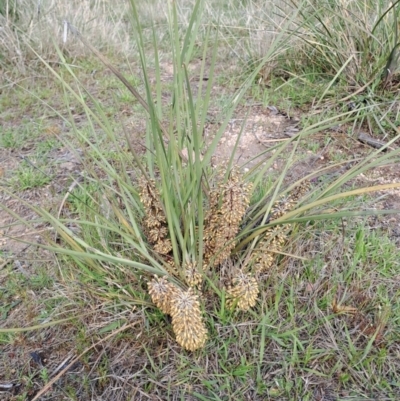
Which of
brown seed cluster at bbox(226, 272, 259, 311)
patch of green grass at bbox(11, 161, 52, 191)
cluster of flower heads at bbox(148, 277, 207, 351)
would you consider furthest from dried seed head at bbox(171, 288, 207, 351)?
patch of green grass at bbox(11, 161, 52, 191)

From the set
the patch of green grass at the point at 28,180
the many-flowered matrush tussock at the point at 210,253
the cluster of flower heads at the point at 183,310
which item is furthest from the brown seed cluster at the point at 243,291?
the patch of green grass at the point at 28,180

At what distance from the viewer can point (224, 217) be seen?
1.03 m

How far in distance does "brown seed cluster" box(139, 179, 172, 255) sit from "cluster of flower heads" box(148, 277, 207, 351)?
0.12m

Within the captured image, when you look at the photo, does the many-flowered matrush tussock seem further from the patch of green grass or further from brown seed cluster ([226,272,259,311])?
the patch of green grass

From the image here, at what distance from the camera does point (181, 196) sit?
1.09 metres

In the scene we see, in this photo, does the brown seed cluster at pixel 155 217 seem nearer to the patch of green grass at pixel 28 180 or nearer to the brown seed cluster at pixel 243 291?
→ the brown seed cluster at pixel 243 291

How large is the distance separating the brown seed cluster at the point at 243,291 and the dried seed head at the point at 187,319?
0.43 ft

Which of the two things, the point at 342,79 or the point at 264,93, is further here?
the point at 264,93

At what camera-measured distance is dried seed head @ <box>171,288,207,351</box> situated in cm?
91

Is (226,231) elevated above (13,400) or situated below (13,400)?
above

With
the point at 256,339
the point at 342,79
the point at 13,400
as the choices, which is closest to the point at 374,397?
the point at 256,339

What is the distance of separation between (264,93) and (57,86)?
1338mm

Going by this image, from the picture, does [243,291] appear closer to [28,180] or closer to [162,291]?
[162,291]

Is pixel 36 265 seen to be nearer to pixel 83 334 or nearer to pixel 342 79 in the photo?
pixel 83 334
